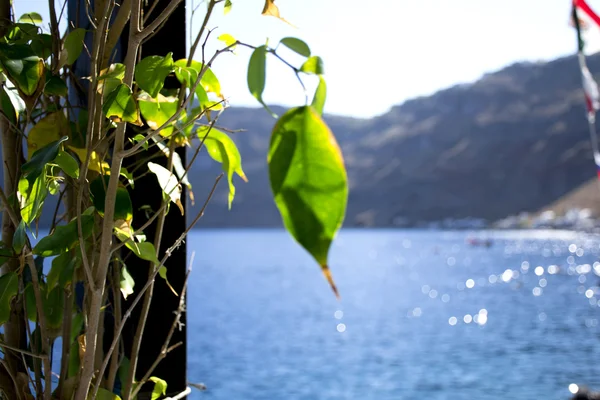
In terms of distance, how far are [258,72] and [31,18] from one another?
0.28 meters

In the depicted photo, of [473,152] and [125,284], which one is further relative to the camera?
[473,152]

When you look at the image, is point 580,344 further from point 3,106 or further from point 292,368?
point 3,106

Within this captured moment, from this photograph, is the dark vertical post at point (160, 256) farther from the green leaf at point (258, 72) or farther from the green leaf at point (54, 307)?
the green leaf at point (258, 72)

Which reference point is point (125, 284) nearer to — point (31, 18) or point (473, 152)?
point (31, 18)

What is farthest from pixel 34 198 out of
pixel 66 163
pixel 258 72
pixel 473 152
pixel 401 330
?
pixel 473 152

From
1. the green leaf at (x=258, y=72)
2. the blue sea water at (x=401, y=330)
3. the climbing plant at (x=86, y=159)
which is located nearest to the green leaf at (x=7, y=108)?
the climbing plant at (x=86, y=159)

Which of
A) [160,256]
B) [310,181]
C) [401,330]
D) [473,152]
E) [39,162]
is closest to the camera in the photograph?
[310,181]

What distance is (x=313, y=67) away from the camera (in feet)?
0.60

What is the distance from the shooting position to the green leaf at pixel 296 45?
0.20 m

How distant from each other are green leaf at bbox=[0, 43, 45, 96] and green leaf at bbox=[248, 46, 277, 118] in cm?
16

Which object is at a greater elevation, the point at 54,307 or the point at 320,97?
the point at 320,97

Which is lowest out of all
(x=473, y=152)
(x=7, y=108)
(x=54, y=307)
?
(x=473, y=152)

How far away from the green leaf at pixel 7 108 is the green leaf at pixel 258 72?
0.68 ft

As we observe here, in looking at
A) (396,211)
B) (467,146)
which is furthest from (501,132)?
(396,211)
